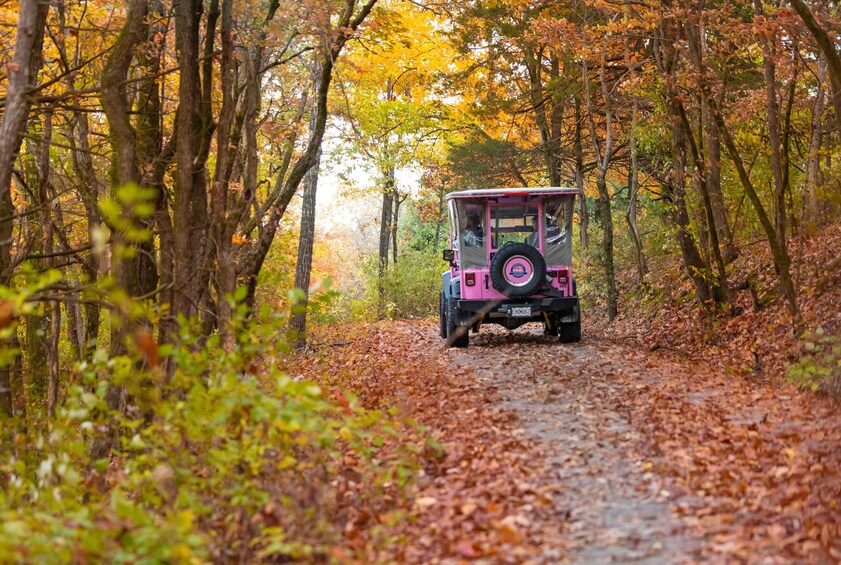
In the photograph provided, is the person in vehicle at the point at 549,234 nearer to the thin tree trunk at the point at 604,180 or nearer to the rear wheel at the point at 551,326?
the rear wheel at the point at 551,326

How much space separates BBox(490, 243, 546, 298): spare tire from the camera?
13.7 metres

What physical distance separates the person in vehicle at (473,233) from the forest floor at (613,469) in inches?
165

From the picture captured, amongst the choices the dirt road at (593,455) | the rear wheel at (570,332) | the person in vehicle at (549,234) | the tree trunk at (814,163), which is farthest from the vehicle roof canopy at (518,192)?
the tree trunk at (814,163)

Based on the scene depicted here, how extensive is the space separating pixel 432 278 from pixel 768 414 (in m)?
22.5

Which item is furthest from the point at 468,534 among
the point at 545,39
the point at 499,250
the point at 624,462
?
the point at 545,39

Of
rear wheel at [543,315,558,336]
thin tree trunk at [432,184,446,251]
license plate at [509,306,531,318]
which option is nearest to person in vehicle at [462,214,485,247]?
license plate at [509,306,531,318]

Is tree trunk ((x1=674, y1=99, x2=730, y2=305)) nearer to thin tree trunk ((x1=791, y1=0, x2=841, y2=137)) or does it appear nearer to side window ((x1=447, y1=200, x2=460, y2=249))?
thin tree trunk ((x1=791, y1=0, x2=841, y2=137))

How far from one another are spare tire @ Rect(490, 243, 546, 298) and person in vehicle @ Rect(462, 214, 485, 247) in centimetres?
89

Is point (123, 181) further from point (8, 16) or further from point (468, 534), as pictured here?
point (8, 16)

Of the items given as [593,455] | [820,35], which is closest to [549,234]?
[820,35]

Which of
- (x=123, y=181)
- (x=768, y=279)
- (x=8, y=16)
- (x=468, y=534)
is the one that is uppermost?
(x=8, y=16)

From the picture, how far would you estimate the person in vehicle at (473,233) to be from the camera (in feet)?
48.2

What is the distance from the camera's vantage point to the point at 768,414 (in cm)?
769

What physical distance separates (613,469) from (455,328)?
8622mm
